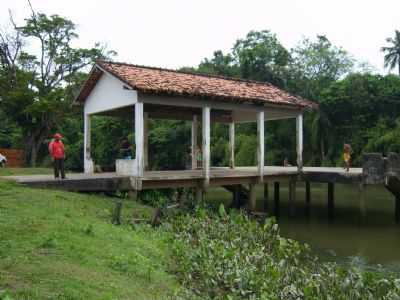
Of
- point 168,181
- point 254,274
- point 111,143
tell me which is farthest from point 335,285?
point 111,143

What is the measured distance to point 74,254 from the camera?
6660mm

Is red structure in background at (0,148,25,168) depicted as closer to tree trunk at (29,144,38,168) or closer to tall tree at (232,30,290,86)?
tree trunk at (29,144,38,168)

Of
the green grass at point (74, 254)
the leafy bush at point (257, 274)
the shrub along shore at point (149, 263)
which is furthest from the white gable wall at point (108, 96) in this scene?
the leafy bush at point (257, 274)

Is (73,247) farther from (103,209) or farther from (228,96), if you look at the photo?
(228,96)

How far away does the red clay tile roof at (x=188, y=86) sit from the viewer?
44.5 ft

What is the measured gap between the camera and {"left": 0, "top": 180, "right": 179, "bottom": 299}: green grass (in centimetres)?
530

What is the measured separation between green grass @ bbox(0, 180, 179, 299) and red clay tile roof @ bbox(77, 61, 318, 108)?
473 cm

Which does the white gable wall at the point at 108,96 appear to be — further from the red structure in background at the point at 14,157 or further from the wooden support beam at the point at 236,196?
the red structure in background at the point at 14,157

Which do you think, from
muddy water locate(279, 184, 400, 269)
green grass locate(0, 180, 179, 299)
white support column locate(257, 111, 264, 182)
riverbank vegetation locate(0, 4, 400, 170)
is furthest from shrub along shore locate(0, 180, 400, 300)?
riverbank vegetation locate(0, 4, 400, 170)

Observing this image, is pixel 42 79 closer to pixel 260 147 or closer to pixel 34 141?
pixel 34 141

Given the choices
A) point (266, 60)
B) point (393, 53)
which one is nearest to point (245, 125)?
point (266, 60)

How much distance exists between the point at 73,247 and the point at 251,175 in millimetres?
9738

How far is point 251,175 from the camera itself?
15805mm

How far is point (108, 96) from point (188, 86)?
305cm
